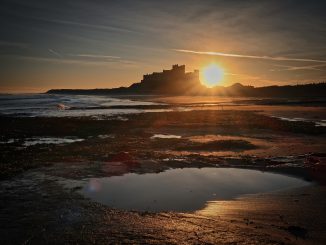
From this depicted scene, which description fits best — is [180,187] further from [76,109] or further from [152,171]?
[76,109]

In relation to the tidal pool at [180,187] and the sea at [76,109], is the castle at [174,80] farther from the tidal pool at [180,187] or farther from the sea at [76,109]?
the tidal pool at [180,187]

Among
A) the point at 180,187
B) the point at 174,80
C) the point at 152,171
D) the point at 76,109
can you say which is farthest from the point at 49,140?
the point at 174,80

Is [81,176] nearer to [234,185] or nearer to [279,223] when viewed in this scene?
[234,185]

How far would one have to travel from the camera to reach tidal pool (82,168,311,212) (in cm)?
870

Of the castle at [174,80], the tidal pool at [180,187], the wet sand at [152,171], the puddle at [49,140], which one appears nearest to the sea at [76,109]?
the puddle at [49,140]

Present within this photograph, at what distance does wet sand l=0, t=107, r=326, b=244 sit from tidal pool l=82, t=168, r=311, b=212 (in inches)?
20.3

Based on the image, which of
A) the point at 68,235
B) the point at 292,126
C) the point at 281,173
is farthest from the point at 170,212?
the point at 292,126

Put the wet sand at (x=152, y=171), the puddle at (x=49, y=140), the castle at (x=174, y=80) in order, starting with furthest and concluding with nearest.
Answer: the castle at (x=174, y=80) < the puddle at (x=49, y=140) < the wet sand at (x=152, y=171)

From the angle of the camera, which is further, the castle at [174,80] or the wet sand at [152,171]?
the castle at [174,80]

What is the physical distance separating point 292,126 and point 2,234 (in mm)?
23272

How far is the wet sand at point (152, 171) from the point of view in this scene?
21.5ft

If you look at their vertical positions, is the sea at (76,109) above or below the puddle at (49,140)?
above

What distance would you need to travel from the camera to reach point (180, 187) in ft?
33.7

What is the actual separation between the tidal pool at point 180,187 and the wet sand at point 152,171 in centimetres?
51
